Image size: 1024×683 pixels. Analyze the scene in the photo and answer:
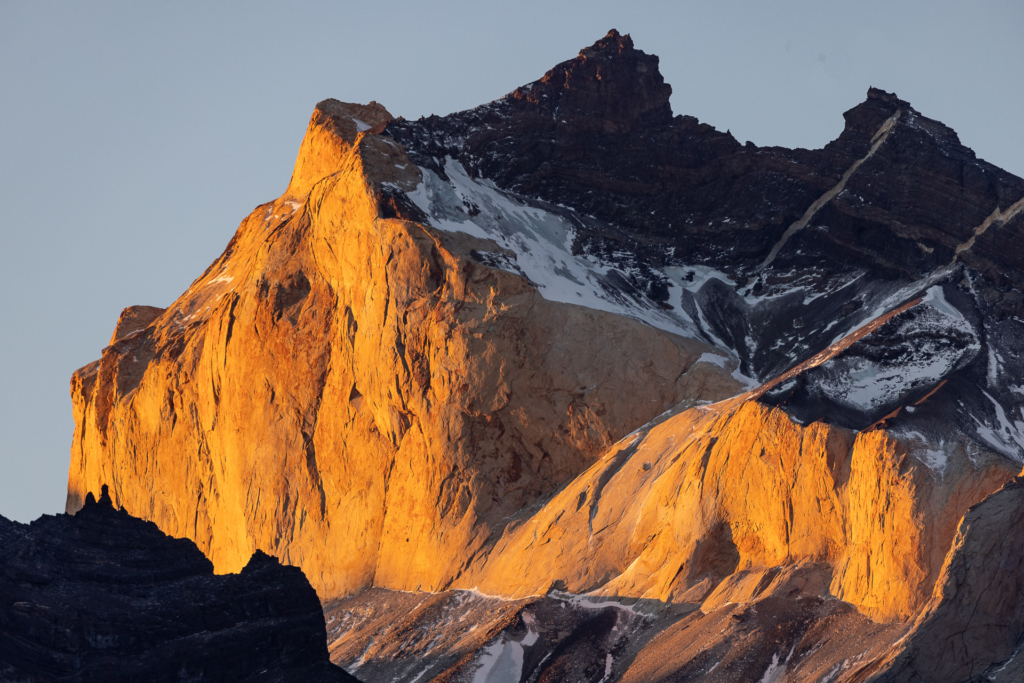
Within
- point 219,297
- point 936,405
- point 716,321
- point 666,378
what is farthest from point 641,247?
point 936,405

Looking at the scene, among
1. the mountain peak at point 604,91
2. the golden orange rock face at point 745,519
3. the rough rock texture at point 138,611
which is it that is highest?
the mountain peak at point 604,91

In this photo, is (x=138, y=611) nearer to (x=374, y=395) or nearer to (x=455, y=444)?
(x=455, y=444)

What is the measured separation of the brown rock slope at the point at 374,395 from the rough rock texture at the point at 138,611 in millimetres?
15212

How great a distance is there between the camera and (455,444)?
65625mm

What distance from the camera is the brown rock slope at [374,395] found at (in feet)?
216

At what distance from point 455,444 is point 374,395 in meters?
6.04

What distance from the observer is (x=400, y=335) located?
222 feet

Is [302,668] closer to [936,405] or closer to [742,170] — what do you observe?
[936,405]

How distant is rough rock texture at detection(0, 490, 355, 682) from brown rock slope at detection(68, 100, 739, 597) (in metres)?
15.2

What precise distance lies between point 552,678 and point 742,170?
48265mm

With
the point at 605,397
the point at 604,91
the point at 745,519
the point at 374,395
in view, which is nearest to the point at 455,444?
the point at 374,395

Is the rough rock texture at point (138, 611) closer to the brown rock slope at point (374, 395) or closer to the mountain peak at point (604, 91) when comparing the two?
the brown rock slope at point (374, 395)

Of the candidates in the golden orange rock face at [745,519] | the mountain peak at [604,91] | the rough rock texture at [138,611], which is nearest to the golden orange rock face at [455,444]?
the golden orange rock face at [745,519]

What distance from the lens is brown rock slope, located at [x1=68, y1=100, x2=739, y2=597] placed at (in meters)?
65.8
